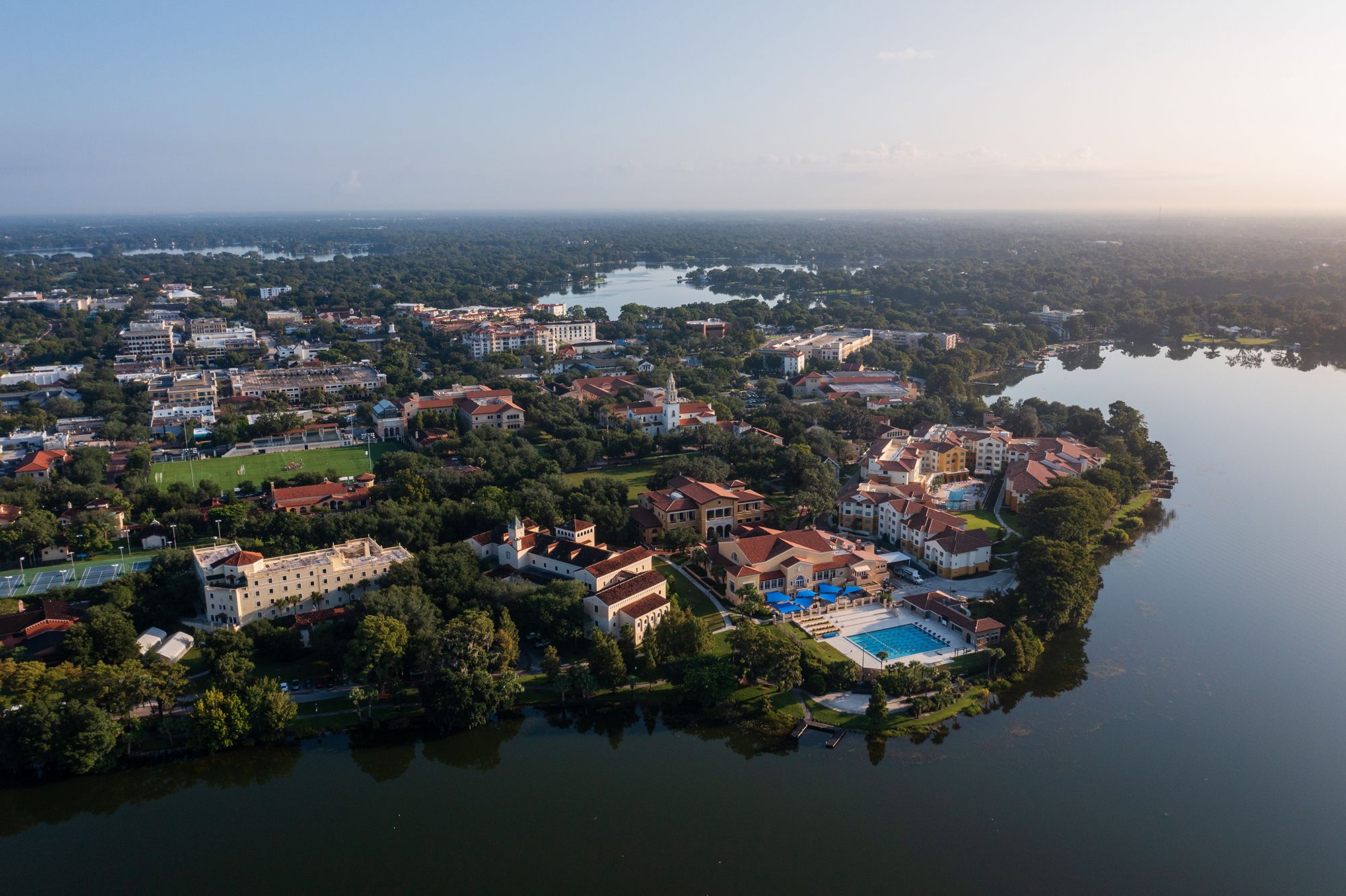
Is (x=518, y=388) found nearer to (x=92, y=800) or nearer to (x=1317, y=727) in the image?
(x=92, y=800)

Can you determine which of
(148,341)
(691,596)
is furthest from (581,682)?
(148,341)

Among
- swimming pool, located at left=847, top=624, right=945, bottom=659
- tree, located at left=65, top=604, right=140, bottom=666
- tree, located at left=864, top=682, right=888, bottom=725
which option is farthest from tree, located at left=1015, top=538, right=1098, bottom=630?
tree, located at left=65, top=604, right=140, bottom=666

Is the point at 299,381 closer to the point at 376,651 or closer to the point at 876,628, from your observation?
the point at 376,651

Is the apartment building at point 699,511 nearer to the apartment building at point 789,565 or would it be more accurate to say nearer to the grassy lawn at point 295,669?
the apartment building at point 789,565

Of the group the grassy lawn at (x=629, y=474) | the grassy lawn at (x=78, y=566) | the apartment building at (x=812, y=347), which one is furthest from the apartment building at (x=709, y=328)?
the grassy lawn at (x=78, y=566)

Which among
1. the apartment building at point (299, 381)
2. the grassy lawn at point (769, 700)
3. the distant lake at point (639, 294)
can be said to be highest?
the distant lake at point (639, 294)

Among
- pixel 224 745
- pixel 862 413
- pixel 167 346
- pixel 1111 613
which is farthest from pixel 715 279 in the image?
pixel 224 745
